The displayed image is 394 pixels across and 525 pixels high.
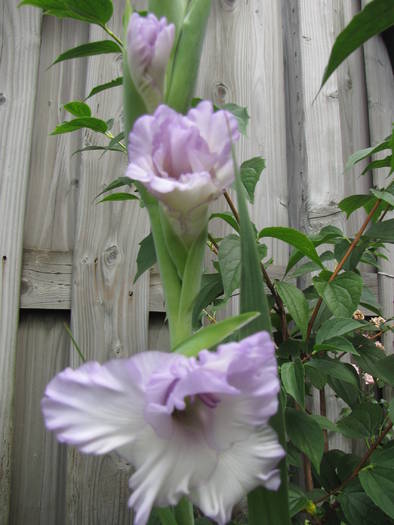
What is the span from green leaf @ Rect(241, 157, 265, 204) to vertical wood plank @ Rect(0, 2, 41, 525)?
1.78ft

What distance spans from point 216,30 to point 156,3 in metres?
0.94

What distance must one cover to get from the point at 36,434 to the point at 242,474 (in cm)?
82

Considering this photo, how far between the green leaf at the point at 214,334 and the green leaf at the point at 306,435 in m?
0.34

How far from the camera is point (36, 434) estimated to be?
3.11 ft

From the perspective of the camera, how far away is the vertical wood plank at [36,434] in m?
0.92

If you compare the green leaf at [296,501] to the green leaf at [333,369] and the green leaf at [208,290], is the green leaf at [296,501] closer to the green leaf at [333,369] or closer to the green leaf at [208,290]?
the green leaf at [333,369]

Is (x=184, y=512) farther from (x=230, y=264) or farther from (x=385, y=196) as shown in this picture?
(x=385, y=196)

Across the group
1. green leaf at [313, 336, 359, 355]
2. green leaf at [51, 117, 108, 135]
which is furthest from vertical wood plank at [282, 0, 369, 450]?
green leaf at [51, 117, 108, 135]

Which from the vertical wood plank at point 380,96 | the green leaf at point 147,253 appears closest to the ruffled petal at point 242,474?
the green leaf at point 147,253

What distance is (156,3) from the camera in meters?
0.33

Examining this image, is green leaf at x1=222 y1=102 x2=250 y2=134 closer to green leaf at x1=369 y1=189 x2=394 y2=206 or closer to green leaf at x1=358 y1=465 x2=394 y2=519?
green leaf at x1=369 y1=189 x2=394 y2=206

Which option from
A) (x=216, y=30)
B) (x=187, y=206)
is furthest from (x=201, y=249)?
(x=216, y=30)

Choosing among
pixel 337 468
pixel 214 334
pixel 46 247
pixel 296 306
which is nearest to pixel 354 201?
pixel 296 306

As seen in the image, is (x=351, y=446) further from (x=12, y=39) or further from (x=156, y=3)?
(x=12, y=39)
